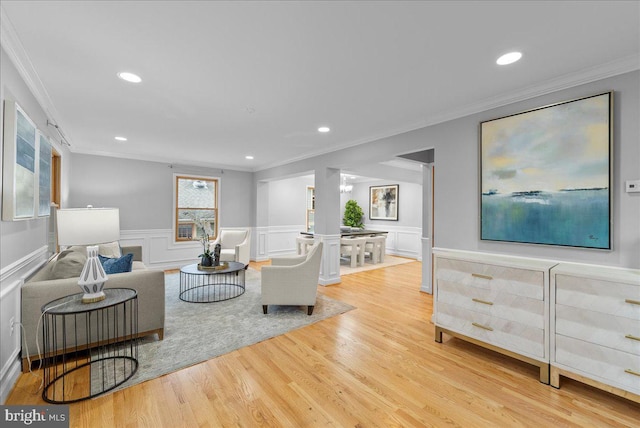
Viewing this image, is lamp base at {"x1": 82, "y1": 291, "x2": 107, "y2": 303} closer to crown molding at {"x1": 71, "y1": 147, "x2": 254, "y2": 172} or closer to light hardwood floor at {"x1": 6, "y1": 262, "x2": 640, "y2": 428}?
light hardwood floor at {"x1": 6, "y1": 262, "x2": 640, "y2": 428}

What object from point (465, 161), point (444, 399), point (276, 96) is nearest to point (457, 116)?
point (465, 161)

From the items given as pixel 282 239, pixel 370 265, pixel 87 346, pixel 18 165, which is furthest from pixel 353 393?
pixel 282 239

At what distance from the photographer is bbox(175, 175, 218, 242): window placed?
6371 millimetres

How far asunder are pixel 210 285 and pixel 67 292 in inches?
100

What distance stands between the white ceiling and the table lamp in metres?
1.17

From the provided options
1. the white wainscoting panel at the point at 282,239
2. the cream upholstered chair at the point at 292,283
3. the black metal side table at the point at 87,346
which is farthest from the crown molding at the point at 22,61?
the white wainscoting panel at the point at 282,239

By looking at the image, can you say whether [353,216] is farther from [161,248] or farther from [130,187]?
[130,187]

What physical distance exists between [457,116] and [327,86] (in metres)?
1.54

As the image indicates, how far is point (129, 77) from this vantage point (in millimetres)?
2402

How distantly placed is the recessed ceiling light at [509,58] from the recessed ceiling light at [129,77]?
2.90 m

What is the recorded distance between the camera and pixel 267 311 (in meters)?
3.61

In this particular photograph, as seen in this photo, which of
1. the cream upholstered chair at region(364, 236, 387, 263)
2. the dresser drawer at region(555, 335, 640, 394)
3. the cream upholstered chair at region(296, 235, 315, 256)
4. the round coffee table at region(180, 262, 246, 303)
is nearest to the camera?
the dresser drawer at region(555, 335, 640, 394)

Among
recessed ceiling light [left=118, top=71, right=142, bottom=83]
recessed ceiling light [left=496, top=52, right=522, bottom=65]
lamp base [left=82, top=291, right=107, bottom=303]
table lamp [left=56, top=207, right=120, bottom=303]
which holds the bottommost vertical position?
lamp base [left=82, top=291, right=107, bottom=303]

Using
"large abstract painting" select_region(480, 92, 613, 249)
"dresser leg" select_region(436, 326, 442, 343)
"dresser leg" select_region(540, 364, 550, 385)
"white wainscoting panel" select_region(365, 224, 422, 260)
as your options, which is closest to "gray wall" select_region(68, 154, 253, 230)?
"white wainscoting panel" select_region(365, 224, 422, 260)
